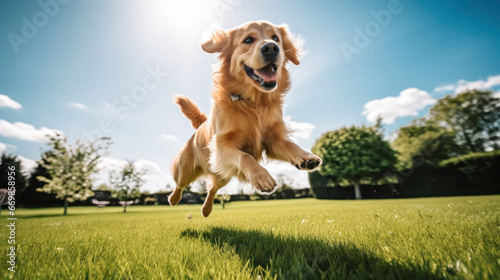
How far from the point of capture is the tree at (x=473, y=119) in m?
29.6

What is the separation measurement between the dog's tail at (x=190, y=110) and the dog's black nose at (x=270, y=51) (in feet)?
7.29

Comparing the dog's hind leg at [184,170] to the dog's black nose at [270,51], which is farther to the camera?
the dog's hind leg at [184,170]

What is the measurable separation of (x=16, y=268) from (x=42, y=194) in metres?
30.5

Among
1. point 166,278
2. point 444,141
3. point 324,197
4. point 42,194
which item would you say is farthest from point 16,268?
point 444,141

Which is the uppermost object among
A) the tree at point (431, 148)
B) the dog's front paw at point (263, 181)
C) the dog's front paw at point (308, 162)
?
the tree at point (431, 148)

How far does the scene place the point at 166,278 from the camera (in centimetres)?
139

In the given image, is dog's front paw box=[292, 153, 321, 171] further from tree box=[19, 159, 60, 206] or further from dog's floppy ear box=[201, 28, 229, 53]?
tree box=[19, 159, 60, 206]

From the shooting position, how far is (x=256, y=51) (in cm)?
278

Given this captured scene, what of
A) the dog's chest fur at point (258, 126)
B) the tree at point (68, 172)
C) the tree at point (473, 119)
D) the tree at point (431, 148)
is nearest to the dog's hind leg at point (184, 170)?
the dog's chest fur at point (258, 126)

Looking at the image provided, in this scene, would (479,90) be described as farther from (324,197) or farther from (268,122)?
(268,122)

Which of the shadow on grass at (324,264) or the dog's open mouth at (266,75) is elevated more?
the dog's open mouth at (266,75)

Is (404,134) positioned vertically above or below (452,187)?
above

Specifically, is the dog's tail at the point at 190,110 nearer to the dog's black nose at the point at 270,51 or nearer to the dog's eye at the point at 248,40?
the dog's eye at the point at 248,40

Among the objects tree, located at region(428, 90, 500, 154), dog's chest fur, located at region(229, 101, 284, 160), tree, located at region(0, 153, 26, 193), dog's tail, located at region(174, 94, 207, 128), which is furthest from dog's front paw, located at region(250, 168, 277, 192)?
tree, located at region(428, 90, 500, 154)
